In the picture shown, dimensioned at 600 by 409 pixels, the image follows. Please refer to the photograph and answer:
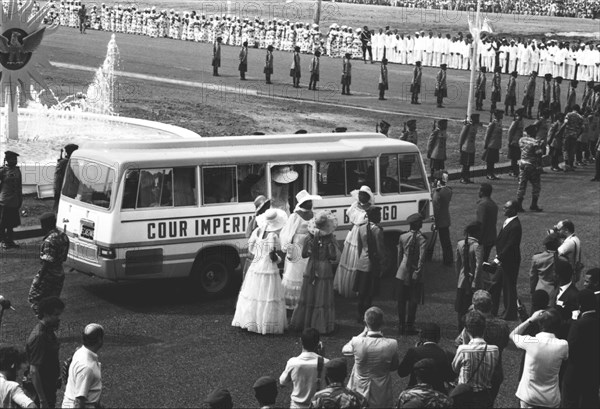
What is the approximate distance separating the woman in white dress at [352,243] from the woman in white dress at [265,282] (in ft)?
4.09

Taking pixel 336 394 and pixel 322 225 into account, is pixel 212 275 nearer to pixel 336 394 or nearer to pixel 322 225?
pixel 322 225

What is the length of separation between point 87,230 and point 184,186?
1.48 meters

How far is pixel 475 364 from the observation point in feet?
31.6

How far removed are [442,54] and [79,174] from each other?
36.1 m

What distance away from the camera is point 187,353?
42.5ft

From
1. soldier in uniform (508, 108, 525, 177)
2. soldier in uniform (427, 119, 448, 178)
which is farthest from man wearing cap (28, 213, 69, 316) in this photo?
soldier in uniform (508, 108, 525, 177)

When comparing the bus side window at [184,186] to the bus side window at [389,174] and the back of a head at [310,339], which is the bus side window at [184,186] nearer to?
the bus side window at [389,174]

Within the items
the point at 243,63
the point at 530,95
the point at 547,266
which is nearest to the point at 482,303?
the point at 547,266

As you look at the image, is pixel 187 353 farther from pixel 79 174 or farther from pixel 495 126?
Result: pixel 495 126

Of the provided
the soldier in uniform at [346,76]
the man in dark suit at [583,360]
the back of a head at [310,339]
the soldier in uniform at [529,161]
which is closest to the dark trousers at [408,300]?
the man in dark suit at [583,360]

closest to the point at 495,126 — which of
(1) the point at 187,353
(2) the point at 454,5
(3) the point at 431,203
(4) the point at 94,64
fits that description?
(3) the point at 431,203

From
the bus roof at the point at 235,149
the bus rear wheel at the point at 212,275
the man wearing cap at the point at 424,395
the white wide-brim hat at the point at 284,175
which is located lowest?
the bus rear wheel at the point at 212,275

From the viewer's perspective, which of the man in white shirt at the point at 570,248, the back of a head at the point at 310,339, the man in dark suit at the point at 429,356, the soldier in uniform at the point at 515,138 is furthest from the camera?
the soldier in uniform at the point at 515,138

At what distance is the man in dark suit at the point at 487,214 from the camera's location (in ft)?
51.9
